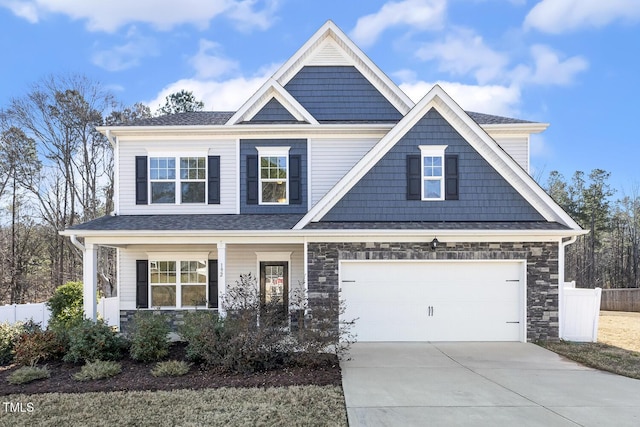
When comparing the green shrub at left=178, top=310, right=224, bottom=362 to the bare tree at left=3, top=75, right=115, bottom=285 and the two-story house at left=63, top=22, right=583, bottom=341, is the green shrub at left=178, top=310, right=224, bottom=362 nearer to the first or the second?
the two-story house at left=63, top=22, right=583, bottom=341

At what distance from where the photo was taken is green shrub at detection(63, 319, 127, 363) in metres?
8.24

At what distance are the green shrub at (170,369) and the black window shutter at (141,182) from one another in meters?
5.75

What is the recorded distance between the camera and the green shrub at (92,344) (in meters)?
8.24

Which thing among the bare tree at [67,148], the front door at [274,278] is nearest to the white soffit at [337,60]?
the front door at [274,278]

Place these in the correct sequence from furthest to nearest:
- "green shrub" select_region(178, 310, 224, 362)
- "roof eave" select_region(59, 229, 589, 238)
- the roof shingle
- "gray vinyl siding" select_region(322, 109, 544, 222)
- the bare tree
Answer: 1. the bare tree
2. the roof shingle
3. "gray vinyl siding" select_region(322, 109, 544, 222)
4. "roof eave" select_region(59, 229, 589, 238)
5. "green shrub" select_region(178, 310, 224, 362)

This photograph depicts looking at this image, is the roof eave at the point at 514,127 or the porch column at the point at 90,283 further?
the roof eave at the point at 514,127

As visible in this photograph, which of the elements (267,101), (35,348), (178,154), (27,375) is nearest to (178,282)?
(178,154)

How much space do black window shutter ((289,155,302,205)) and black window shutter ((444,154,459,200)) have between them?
13.5 ft

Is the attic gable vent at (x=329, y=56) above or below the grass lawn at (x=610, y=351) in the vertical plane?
above

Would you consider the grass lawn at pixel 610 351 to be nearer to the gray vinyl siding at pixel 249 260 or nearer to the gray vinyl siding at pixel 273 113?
the gray vinyl siding at pixel 249 260

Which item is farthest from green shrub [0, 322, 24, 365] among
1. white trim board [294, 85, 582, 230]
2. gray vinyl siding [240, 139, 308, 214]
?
white trim board [294, 85, 582, 230]

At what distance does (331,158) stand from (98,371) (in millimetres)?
7853

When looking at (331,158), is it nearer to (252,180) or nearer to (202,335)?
(252,180)

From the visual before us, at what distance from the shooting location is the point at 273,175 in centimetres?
1193
